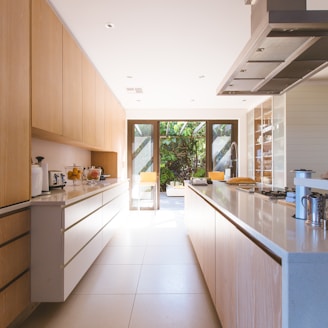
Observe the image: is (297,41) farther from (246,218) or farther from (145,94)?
(145,94)

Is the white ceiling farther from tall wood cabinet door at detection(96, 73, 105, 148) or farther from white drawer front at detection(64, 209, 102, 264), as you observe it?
white drawer front at detection(64, 209, 102, 264)

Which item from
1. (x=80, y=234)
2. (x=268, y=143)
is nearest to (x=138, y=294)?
(x=80, y=234)

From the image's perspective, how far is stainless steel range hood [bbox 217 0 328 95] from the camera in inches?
51.3

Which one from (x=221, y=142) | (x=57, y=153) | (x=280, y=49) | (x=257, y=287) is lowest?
(x=257, y=287)

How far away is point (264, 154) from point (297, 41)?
13.7 feet

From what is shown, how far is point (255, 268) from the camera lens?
1.03 meters

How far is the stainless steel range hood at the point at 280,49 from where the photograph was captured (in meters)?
1.30

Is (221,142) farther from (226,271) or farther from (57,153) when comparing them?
(226,271)

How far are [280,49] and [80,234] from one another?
6.73ft

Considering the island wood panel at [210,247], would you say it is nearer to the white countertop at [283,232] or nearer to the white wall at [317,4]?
the white countertop at [283,232]

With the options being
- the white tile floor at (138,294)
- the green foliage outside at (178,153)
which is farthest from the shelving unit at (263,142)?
the green foliage outside at (178,153)

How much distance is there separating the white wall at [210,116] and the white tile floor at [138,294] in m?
3.54

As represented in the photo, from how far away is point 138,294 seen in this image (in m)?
2.24

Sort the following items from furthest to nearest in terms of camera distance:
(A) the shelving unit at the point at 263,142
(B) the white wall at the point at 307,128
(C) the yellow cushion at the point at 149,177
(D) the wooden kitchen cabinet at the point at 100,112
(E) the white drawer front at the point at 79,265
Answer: (C) the yellow cushion at the point at 149,177 → (A) the shelving unit at the point at 263,142 → (B) the white wall at the point at 307,128 → (D) the wooden kitchen cabinet at the point at 100,112 → (E) the white drawer front at the point at 79,265
